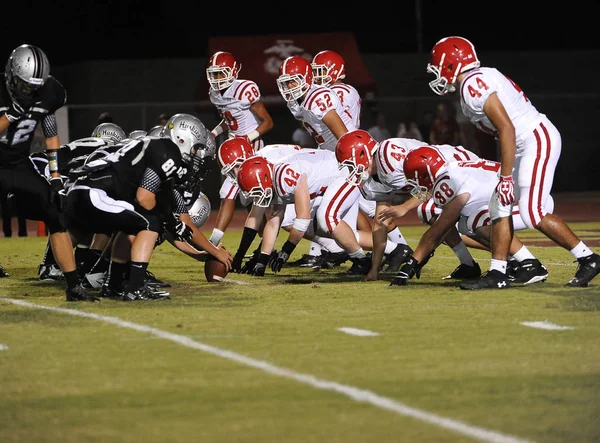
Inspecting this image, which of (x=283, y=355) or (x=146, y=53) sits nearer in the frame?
(x=283, y=355)

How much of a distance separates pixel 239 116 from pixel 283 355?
6627 mm

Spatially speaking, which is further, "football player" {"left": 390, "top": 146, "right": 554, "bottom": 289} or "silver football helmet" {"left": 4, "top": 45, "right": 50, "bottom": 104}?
"football player" {"left": 390, "top": 146, "right": 554, "bottom": 289}

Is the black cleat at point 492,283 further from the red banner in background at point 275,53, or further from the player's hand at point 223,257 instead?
the red banner in background at point 275,53

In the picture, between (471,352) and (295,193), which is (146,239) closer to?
(295,193)

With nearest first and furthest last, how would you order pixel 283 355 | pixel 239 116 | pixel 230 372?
pixel 230 372
pixel 283 355
pixel 239 116

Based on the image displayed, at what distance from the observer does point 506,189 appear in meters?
7.74

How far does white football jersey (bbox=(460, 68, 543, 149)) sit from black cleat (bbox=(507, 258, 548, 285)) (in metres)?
1.04

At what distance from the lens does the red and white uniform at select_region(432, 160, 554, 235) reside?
Result: 27.0 feet

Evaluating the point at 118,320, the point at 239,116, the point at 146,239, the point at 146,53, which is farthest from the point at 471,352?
the point at 146,53

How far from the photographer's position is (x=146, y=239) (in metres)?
7.66

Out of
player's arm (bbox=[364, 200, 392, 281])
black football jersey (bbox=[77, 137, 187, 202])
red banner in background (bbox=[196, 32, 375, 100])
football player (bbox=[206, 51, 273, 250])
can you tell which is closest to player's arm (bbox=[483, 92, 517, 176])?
player's arm (bbox=[364, 200, 392, 281])

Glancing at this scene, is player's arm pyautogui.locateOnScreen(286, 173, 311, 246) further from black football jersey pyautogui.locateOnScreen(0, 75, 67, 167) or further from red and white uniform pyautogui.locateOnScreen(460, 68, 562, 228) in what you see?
black football jersey pyautogui.locateOnScreen(0, 75, 67, 167)

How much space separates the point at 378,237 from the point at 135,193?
2.06 m

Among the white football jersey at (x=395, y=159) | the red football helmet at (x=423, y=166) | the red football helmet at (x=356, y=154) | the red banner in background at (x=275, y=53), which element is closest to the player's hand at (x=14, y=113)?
the red football helmet at (x=356, y=154)
